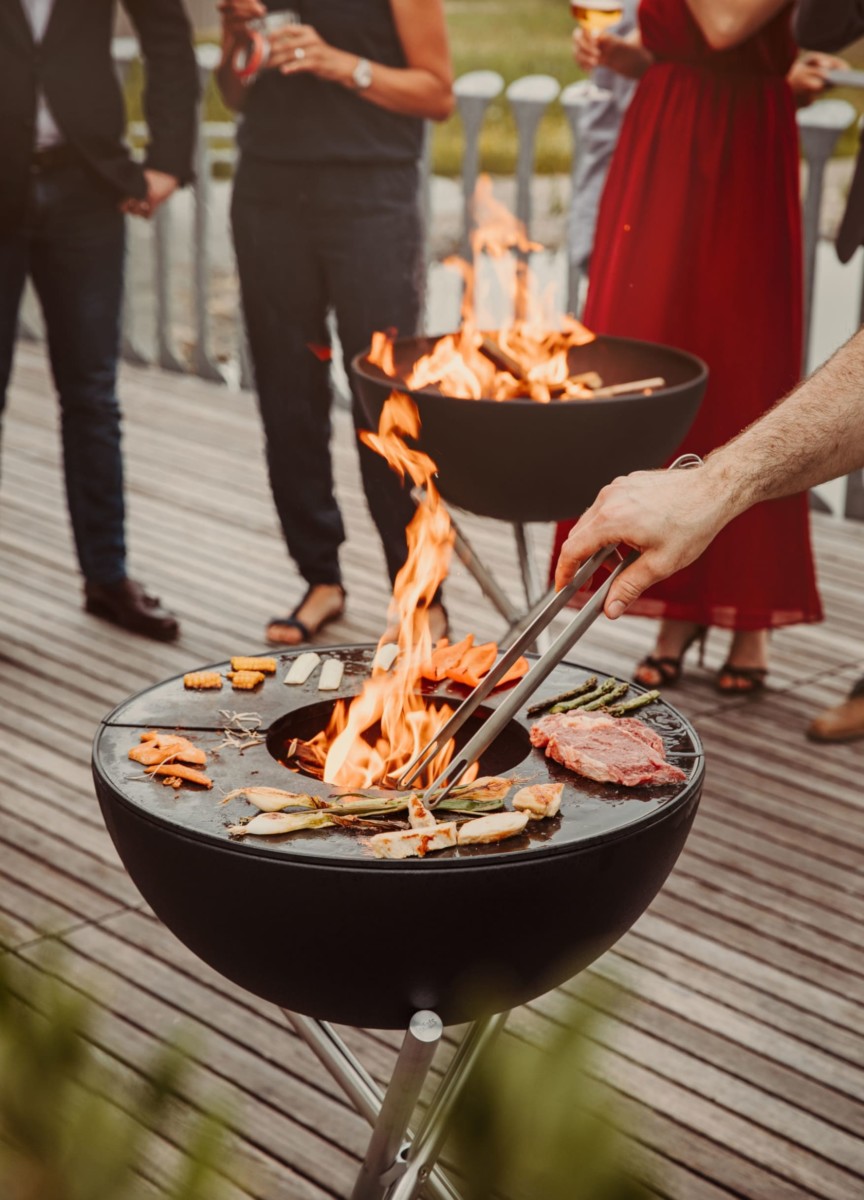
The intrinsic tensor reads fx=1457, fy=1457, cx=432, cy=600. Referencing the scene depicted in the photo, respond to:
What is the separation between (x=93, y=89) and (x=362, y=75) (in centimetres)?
65

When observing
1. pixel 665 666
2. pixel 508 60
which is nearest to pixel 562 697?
pixel 665 666

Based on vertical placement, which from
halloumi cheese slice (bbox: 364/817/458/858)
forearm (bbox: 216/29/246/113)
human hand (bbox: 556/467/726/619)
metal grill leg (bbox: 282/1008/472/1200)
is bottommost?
metal grill leg (bbox: 282/1008/472/1200)

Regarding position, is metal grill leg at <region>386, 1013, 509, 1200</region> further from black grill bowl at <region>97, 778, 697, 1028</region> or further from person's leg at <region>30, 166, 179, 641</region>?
person's leg at <region>30, 166, 179, 641</region>

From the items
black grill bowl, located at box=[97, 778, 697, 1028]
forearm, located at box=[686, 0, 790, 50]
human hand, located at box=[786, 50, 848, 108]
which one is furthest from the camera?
human hand, located at box=[786, 50, 848, 108]

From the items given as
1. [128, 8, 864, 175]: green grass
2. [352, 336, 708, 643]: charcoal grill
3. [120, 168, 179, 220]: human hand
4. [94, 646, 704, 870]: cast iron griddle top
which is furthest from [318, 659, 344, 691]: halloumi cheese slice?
[128, 8, 864, 175]: green grass

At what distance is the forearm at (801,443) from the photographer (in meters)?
1.35

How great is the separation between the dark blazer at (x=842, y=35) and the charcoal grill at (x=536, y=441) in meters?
0.52

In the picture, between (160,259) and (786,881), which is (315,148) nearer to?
(786,881)

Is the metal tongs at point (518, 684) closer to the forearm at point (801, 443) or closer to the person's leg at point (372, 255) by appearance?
the forearm at point (801, 443)

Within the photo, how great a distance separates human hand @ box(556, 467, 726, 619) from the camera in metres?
1.30

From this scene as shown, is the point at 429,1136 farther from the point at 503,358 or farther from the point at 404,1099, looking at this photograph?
the point at 503,358

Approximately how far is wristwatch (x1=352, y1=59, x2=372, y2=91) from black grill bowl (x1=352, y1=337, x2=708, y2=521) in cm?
82

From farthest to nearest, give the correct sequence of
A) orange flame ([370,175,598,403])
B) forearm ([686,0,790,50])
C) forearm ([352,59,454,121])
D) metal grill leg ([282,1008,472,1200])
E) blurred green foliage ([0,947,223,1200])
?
forearm ([352,59,454,121])
forearm ([686,0,790,50])
orange flame ([370,175,598,403])
metal grill leg ([282,1008,472,1200])
blurred green foliage ([0,947,223,1200])

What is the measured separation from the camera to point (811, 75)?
3.46 m
